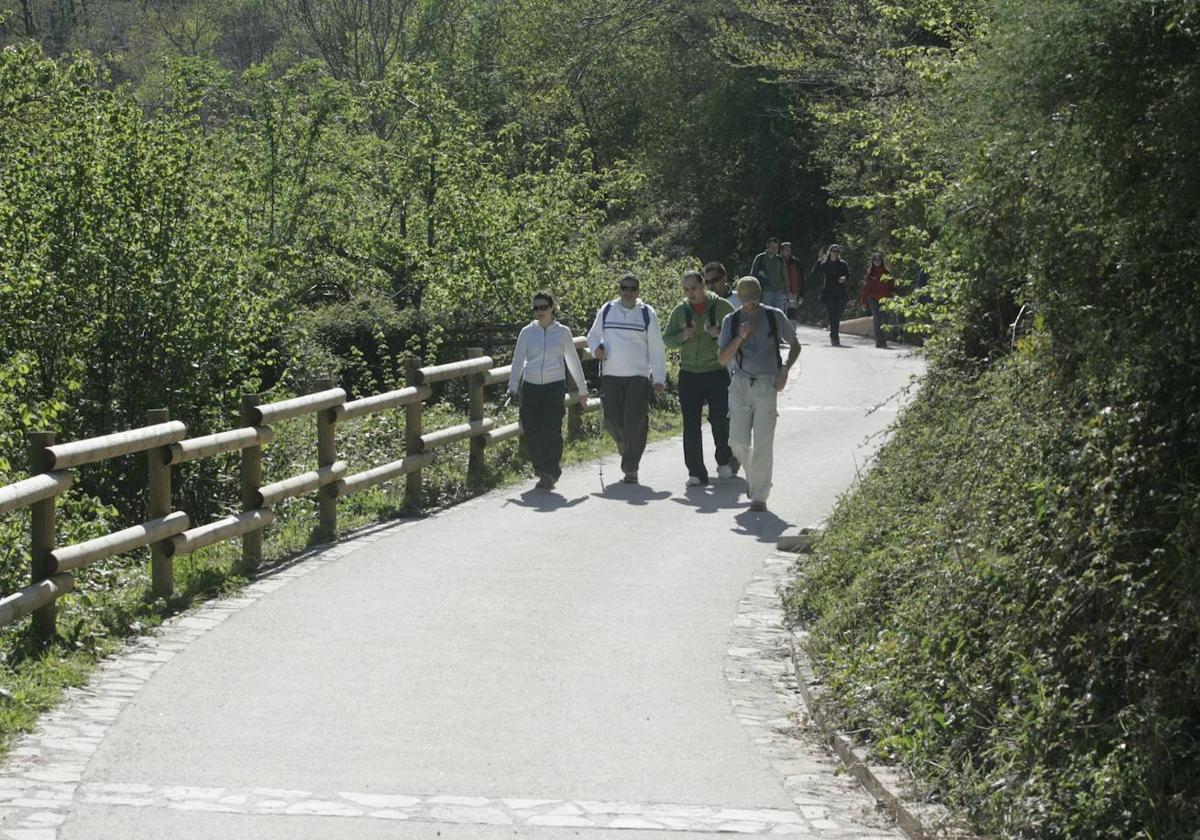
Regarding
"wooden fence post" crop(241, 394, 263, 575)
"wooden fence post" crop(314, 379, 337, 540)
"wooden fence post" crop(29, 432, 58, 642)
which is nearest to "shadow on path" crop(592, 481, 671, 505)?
"wooden fence post" crop(314, 379, 337, 540)

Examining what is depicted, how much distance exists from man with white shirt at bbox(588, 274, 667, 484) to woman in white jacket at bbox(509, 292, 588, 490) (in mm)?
590

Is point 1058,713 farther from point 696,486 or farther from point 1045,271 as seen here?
point 696,486

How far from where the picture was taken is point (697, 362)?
16.4m

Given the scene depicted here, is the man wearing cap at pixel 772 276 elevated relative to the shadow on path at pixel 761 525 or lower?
elevated

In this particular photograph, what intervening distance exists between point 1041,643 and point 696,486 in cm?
954

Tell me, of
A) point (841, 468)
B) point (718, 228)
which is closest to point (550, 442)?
point (841, 468)

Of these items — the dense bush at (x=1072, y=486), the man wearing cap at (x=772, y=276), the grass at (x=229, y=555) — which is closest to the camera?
the dense bush at (x=1072, y=486)

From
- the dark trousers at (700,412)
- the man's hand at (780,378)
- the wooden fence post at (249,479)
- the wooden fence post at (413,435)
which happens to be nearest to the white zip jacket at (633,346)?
the dark trousers at (700,412)

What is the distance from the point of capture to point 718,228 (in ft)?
161

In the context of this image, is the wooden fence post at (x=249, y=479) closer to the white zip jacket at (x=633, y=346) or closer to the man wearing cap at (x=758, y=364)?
the man wearing cap at (x=758, y=364)

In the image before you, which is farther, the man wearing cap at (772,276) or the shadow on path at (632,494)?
the man wearing cap at (772,276)

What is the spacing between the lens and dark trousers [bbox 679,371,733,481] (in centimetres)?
1616

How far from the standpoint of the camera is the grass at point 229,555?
8.55m

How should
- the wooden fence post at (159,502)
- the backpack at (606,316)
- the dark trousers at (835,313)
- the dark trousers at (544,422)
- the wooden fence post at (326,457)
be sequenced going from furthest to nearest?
1. the dark trousers at (835,313)
2. the backpack at (606,316)
3. the dark trousers at (544,422)
4. the wooden fence post at (326,457)
5. the wooden fence post at (159,502)
